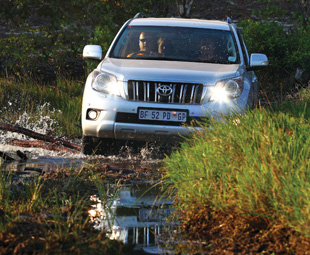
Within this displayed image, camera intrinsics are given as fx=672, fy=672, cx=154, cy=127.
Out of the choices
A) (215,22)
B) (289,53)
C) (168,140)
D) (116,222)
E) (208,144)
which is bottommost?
(116,222)

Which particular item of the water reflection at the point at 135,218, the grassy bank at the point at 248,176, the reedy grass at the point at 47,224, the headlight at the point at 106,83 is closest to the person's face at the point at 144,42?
the headlight at the point at 106,83

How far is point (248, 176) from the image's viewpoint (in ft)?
15.9

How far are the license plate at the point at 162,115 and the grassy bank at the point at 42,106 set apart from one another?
3.60m

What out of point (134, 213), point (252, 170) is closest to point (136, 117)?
point (134, 213)

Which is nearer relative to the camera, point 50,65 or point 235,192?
point 235,192

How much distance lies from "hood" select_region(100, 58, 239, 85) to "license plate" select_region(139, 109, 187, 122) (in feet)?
1.27

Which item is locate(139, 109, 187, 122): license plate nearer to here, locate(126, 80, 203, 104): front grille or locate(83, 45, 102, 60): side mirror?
locate(126, 80, 203, 104): front grille

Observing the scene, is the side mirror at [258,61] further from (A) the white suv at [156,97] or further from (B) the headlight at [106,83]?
(B) the headlight at [106,83]

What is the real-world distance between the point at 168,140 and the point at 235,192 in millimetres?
3102

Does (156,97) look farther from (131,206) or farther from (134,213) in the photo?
(134,213)

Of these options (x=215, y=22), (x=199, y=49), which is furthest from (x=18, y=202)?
(x=215, y=22)

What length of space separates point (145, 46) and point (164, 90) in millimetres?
1545

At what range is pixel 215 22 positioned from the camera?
32.8 feet

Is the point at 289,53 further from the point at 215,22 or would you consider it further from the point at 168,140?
the point at 168,140
